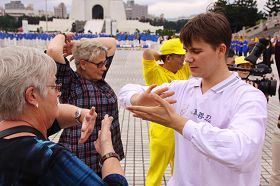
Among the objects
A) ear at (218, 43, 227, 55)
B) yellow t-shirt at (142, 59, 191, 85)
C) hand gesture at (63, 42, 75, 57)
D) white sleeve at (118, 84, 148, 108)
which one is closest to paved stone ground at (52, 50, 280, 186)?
yellow t-shirt at (142, 59, 191, 85)

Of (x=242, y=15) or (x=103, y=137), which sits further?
(x=242, y=15)

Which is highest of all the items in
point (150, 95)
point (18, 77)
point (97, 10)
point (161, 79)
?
point (97, 10)

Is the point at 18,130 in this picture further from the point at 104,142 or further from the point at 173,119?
the point at 173,119

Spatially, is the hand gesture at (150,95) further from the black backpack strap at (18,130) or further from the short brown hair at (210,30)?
the black backpack strap at (18,130)

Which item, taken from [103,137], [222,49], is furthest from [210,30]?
[103,137]

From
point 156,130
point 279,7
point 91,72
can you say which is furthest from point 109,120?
point 279,7

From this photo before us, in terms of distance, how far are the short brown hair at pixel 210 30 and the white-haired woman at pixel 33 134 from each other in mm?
622

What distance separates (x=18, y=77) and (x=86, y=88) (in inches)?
57.9

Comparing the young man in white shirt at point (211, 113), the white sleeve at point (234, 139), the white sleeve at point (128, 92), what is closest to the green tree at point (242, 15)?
the white sleeve at point (128, 92)

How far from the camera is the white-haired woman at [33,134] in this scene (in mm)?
1373

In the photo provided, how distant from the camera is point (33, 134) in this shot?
58.4 inches

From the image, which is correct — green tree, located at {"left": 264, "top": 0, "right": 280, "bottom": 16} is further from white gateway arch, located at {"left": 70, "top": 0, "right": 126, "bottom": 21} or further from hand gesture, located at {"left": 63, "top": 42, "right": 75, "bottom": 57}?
hand gesture, located at {"left": 63, "top": 42, "right": 75, "bottom": 57}

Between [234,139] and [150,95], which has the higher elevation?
[150,95]

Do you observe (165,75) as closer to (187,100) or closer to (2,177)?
(187,100)
